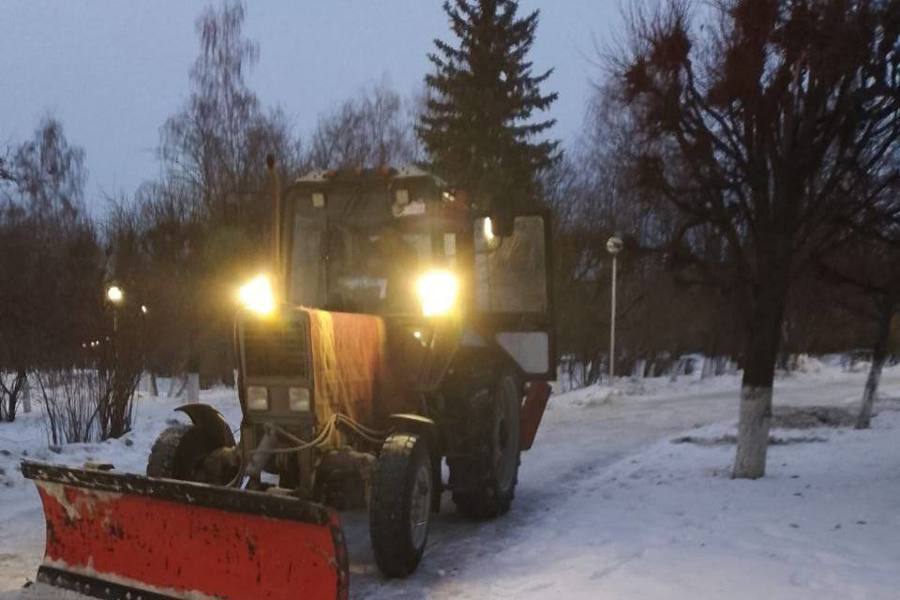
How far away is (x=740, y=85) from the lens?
835 centimetres

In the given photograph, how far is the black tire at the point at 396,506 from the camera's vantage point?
17.6ft

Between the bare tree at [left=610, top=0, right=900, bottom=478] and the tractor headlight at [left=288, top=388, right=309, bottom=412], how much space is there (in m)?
4.96

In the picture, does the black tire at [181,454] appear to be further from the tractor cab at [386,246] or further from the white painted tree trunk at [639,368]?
the white painted tree trunk at [639,368]

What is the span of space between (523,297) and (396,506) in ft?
10.8

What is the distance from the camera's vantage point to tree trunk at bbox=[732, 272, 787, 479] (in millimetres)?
8805

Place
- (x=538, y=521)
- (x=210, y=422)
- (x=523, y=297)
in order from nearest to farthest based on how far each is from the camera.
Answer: (x=210, y=422)
(x=538, y=521)
(x=523, y=297)

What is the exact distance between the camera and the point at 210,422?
6.49 m

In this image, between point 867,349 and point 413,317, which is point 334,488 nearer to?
point 413,317

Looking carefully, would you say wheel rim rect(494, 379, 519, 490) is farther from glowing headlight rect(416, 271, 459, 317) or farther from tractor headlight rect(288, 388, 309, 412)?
tractor headlight rect(288, 388, 309, 412)

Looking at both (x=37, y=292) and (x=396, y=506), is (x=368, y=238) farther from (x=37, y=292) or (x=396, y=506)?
(x=37, y=292)

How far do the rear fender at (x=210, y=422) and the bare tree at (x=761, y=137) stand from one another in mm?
5062

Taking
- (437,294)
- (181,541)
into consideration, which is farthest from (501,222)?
(181,541)

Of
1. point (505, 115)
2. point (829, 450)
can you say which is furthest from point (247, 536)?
point (505, 115)

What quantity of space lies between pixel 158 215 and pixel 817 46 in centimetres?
1710
